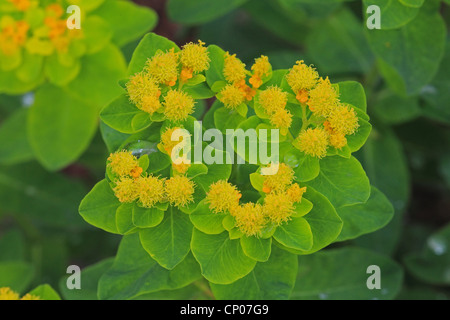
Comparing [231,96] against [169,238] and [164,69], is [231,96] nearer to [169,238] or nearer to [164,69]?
[164,69]

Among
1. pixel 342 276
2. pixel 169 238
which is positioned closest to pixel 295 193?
pixel 169 238

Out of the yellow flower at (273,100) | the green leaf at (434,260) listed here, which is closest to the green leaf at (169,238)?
the yellow flower at (273,100)

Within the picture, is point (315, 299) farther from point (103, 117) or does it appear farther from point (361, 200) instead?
point (103, 117)

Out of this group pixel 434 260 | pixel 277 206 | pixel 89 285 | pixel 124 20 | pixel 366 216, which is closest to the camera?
pixel 277 206

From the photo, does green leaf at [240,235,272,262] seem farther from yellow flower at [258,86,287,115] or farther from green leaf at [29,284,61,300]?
green leaf at [29,284,61,300]

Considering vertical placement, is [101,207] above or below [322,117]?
below

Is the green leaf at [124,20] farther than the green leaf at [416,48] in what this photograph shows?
Yes

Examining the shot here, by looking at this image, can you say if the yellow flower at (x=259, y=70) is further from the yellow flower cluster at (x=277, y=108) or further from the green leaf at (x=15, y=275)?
the green leaf at (x=15, y=275)

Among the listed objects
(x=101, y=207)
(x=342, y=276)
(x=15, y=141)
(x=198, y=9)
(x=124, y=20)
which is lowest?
(x=342, y=276)
